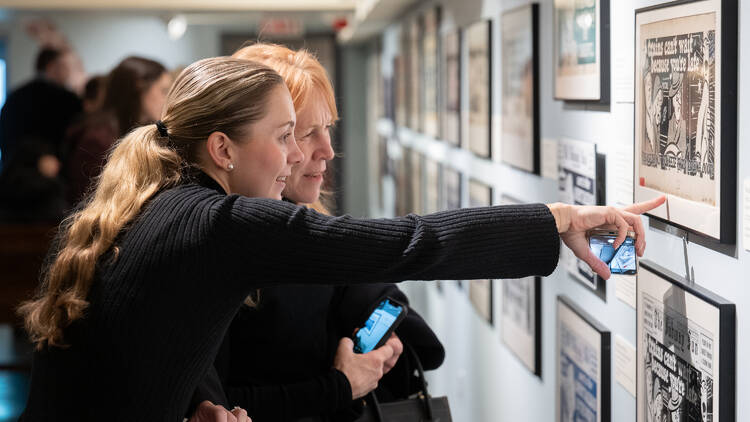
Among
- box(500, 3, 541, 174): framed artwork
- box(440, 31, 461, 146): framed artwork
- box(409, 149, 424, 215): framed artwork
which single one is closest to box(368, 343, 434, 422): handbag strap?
box(500, 3, 541, 174): framed artwork

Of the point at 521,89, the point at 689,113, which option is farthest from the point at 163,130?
the point at 521,89

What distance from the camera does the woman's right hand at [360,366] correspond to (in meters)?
2.47

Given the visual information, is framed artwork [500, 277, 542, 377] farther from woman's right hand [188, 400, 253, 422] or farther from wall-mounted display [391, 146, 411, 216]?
wall-mounted display [391, 146, 411, 216]

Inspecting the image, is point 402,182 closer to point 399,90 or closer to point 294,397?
point 399,90

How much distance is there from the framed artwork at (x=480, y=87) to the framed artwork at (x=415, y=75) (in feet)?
7.05

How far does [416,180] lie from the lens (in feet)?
24.2

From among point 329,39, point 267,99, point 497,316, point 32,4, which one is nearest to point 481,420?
point 497,316

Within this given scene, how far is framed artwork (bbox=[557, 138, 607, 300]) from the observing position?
2.63m

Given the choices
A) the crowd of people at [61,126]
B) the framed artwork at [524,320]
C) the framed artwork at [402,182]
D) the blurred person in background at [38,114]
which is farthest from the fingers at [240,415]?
the blurred person in background at [38,114]

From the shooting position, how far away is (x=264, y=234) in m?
1.73

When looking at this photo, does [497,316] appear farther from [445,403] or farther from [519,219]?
[519,219]

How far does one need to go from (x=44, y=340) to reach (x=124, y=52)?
12.2 m

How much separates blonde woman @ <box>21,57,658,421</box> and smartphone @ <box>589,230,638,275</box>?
0.06 ft

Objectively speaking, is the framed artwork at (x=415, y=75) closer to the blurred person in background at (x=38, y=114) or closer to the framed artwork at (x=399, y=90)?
the framed artwork at (x=399, y=90)
